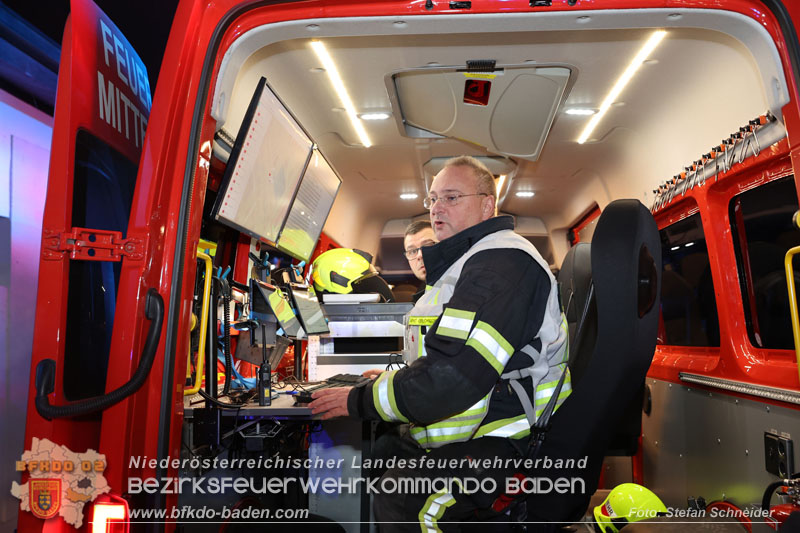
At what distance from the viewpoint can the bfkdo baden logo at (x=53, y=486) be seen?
1.48m

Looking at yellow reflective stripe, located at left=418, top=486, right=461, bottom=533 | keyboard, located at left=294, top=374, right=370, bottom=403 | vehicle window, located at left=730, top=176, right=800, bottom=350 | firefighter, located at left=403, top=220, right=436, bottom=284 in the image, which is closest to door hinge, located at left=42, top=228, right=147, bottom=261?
yellow reflective stripe, located at left=418, top=486, right=461, bottom=533

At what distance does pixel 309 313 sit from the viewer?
→ 3.33 meters

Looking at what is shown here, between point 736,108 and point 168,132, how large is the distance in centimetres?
268

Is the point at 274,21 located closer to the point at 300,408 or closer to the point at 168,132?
the point at 168,132

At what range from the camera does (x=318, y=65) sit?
3.05 metres

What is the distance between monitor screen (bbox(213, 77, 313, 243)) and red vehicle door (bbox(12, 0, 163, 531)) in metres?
0.85

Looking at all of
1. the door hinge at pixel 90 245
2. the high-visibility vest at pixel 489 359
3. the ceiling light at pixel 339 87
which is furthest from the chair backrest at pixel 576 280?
the door hinge at pixel 90 245

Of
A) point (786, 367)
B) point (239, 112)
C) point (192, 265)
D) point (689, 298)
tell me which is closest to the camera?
point (192, 265)

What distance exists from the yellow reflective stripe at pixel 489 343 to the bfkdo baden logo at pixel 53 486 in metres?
1.17

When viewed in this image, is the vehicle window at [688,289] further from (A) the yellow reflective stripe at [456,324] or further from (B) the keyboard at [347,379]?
(A) the yellow reflective stripe at [456,324]

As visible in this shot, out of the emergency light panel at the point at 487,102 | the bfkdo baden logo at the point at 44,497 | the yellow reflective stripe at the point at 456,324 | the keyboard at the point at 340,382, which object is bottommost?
the bfkdo baden logo at the point at 44,497

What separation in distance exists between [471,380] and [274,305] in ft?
5.04

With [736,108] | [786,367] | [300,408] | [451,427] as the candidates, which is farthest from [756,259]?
[300,408]

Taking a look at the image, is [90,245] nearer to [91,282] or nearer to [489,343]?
[91,282]
